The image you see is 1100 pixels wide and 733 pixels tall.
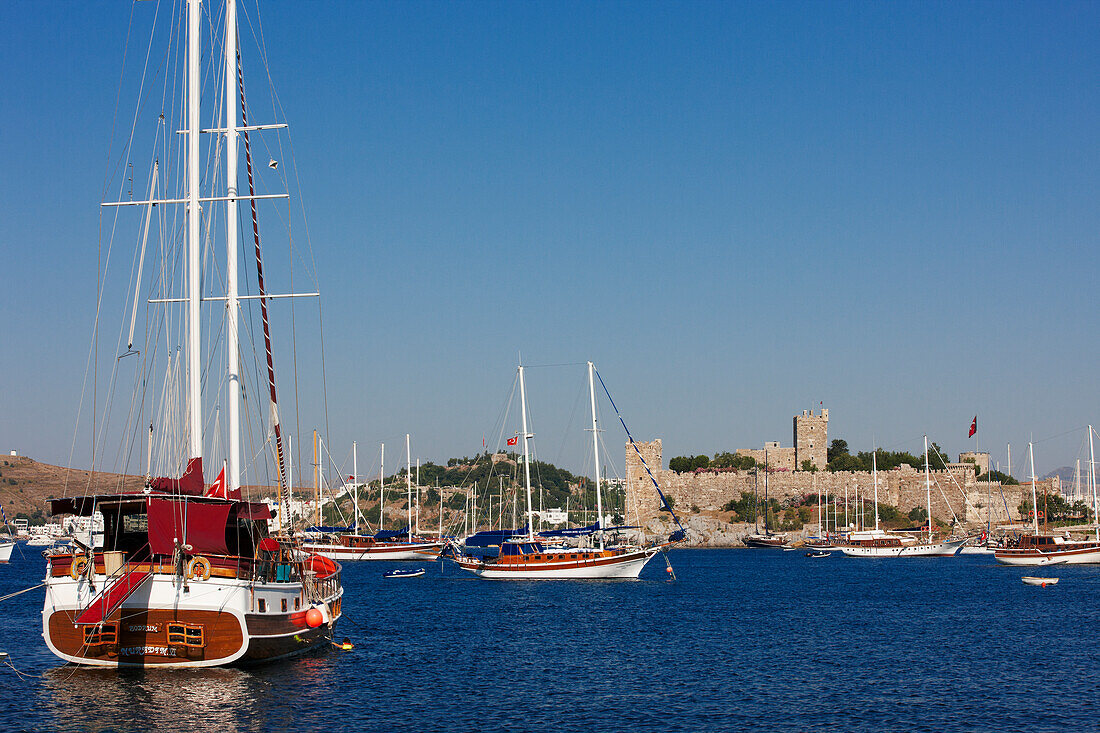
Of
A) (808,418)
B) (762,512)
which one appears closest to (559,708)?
(762,512)

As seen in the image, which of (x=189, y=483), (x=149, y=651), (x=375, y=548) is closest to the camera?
(x=149, y=651)

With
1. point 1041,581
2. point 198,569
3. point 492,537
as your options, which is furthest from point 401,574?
point 198,569

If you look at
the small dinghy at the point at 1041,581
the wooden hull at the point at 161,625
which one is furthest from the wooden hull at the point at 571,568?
the wooden hull at the point at 161,625

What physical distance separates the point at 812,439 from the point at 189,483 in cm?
9935

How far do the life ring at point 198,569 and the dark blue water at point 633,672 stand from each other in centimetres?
248

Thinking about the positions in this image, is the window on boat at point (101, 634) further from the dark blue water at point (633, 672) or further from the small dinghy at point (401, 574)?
the small dinghy at point (401, 574)

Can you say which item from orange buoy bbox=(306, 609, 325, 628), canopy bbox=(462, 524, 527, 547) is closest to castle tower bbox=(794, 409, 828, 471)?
canopy bbox=(462, 524, 527, 547)

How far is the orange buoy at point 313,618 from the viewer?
2730 centimetres

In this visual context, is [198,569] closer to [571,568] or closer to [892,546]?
[571,568]

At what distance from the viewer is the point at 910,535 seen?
9444 centimetres

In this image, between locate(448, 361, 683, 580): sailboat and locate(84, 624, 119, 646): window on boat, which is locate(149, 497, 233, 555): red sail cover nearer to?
locate(84, 624, 119, 646): window on boat

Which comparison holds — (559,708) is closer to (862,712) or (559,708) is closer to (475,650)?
(862,712)

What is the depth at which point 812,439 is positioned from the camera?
116562 millimetres

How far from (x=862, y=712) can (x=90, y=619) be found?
1711 centimetres
